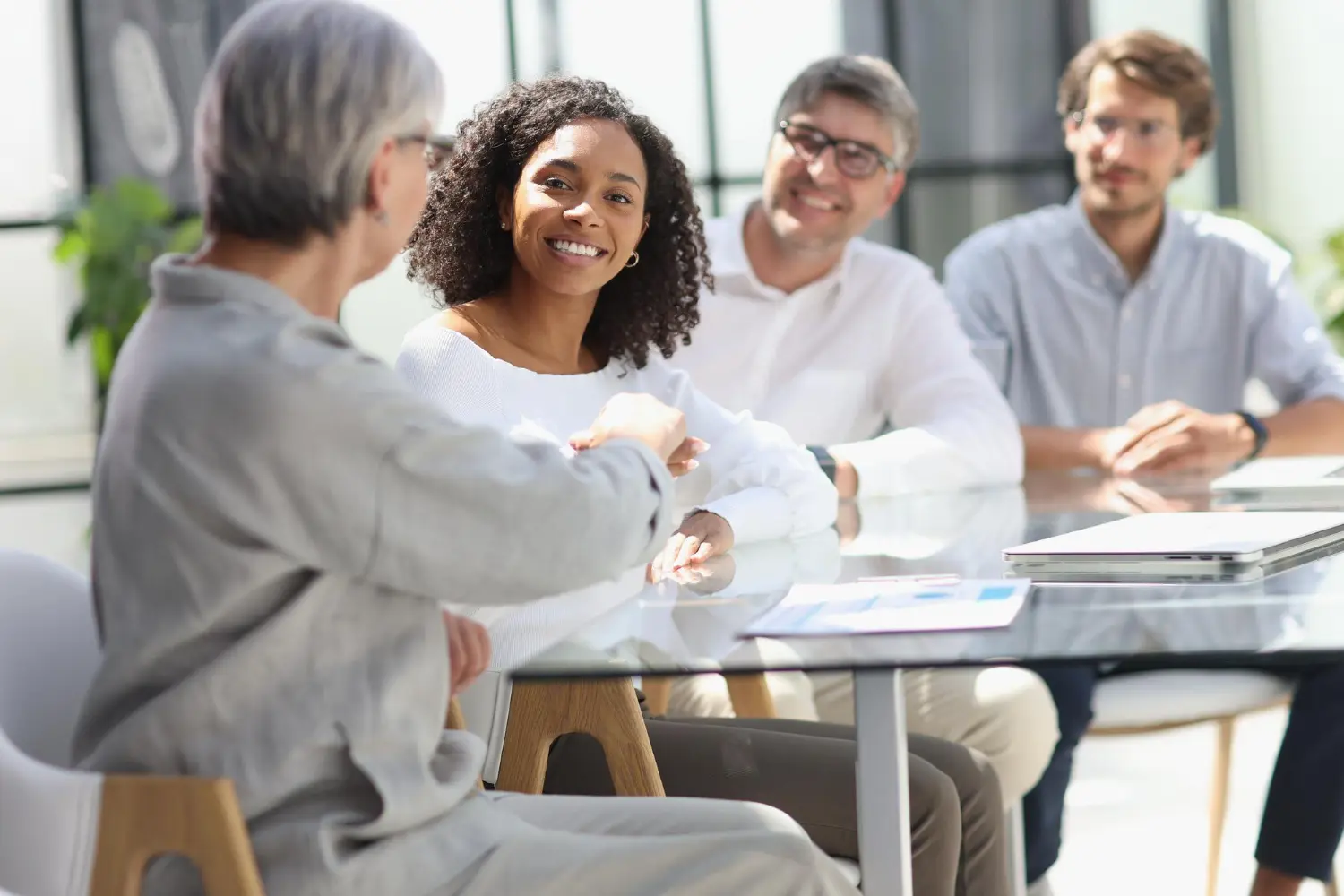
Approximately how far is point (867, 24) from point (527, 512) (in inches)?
191

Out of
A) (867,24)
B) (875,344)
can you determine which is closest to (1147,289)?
(875,344)

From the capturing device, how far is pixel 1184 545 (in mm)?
1572

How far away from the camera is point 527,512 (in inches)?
44.9

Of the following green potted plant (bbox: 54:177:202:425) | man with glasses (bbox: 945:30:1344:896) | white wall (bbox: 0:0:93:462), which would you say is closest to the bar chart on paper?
man with glasses (bbox: 945:30:1344:896)

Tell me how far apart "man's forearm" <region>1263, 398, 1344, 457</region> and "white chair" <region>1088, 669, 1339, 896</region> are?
67 centimetres

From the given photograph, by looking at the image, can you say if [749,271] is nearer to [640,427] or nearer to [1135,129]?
[1135,129]

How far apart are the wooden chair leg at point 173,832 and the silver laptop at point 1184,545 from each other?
83 centimetres

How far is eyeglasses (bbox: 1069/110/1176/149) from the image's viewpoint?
312 centimetres

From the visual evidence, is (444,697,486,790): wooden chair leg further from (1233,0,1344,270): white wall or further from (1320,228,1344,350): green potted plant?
(1233,0,1344,270): white wall

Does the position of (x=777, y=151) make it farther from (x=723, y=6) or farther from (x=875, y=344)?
(x=723, y=6)

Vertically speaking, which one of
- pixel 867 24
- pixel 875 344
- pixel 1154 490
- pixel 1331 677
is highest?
pixel 867 24

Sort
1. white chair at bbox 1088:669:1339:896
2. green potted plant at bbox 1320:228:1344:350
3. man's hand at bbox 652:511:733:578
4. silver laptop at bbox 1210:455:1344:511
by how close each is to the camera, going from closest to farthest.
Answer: man's hand at bbox 652:511:733:578 → silver laptop at bbox 1210:455:1344:511 → white chair at bbox 1088:669:1339:896 → green potted plant at bbox 1320:228:1344:350

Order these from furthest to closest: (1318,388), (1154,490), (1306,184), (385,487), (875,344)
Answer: (1306,184) → (1318,388) → (875,344) → (1154,490) → (385,487)

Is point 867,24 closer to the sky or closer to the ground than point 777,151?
closer to the sky
